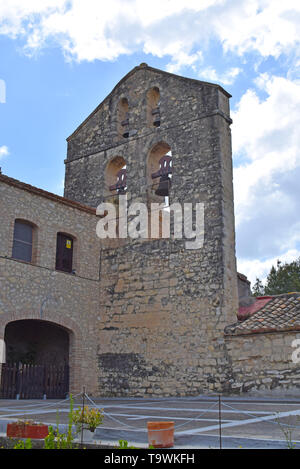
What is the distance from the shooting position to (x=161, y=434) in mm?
4641

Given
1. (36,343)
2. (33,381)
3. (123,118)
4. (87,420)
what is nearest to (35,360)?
(36,343)

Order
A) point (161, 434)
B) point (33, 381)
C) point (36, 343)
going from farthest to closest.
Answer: point (36, 343) < point (33, 381) < point (161, 434)

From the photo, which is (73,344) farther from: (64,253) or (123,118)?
(123,118)

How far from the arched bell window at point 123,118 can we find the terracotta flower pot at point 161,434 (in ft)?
41.5

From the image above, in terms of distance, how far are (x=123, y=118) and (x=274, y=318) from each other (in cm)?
872

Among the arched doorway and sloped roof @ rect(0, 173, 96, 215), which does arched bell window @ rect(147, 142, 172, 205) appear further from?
the arched doorway

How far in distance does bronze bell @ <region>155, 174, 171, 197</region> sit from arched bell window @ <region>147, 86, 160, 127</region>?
6.41ft

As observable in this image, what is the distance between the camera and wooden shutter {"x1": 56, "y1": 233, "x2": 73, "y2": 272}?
1461 cm

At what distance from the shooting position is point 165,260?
45.5 ft

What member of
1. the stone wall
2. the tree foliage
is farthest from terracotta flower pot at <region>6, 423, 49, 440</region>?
the tree foliage

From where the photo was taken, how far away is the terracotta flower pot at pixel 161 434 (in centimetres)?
462

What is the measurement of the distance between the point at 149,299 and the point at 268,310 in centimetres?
335

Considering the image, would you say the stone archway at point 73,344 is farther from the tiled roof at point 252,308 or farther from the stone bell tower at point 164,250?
the tiled roof at point 252,308
